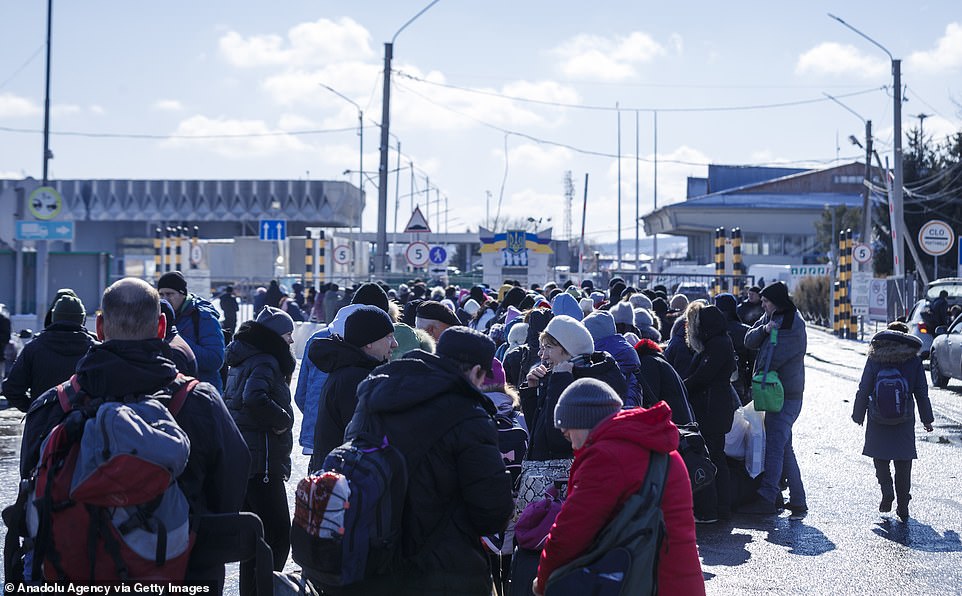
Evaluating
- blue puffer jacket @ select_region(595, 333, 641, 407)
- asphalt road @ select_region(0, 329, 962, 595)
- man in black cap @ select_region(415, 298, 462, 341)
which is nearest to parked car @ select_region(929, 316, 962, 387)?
asphalt road @ select_region(0, 329, 962, 595)

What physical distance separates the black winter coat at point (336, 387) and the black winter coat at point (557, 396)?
947 mm

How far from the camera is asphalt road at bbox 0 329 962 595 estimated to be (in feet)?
24.0

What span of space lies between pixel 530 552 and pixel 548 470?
27.3 inches

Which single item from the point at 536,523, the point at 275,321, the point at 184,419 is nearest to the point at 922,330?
the point at 275,321

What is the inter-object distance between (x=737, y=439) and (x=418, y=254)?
842 inches

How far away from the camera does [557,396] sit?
6.19 metres

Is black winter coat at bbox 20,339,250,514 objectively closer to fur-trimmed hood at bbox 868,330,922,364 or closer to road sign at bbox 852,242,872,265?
fur-trimmed hood at bbox 868,330,922,364

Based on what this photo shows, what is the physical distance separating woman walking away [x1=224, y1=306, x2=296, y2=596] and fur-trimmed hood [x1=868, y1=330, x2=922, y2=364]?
5128 millimetres

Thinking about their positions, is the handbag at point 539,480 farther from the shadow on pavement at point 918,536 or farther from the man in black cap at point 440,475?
the shadow on pavement at point 918,536

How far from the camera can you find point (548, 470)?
5.49 meters

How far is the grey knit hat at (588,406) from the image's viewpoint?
176 inches

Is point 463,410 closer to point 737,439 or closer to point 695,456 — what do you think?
point 695,456

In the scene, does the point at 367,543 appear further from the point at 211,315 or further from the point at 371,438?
the point at 211,315

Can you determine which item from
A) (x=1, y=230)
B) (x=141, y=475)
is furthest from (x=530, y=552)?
(x=1, y=230)
